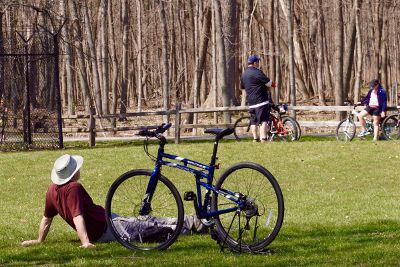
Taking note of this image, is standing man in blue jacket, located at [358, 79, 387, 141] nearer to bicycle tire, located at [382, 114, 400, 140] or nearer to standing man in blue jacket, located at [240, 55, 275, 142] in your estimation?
bicycle tire, located at [382, 114, 400, 140]

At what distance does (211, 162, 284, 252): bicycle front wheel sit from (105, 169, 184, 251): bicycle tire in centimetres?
47

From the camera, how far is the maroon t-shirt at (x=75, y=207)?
9.11 m

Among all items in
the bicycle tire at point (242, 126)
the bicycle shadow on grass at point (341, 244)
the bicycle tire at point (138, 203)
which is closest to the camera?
the bicycle shadow on grass at point (341, 244)

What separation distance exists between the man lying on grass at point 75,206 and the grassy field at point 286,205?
24 centimetres

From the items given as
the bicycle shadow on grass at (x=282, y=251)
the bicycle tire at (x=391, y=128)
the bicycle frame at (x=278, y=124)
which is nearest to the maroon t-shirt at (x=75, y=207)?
the bicycle shadow on grass at (x=282, y=251)

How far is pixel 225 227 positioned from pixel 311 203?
5.27 m

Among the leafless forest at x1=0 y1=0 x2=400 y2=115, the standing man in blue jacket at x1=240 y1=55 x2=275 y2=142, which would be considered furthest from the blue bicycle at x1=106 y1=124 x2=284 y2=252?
the leafless forest at x1=0 y1=0 x2=400 y2=115

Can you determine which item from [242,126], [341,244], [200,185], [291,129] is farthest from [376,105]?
[200,185]

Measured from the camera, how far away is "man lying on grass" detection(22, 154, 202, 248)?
9.11 metres

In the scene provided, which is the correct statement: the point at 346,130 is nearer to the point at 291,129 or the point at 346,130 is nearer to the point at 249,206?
the point at 291,129

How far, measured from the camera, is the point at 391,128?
24.9 metres

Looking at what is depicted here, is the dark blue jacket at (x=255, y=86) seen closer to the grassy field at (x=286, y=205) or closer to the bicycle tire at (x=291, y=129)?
the grassy field at (x=286, y=205)

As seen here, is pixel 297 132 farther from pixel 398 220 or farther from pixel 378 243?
pixel 378 243

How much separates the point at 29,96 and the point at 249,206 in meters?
17.6
